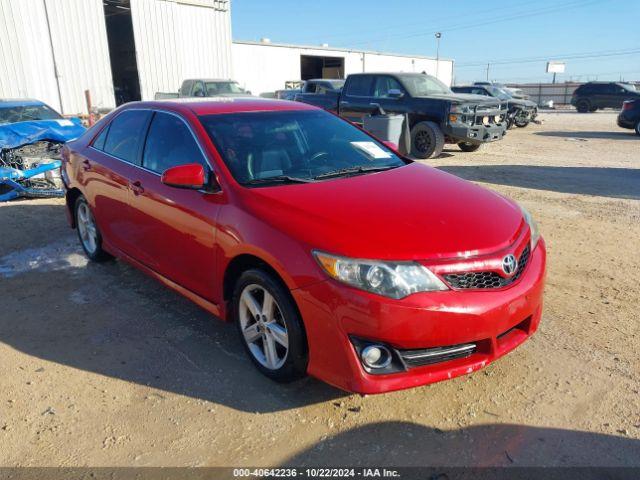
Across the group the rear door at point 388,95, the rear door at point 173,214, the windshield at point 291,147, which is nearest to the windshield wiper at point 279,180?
the windshield at point 291,147

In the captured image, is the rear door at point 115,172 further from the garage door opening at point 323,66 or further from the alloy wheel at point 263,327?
the garage door opening at point 323,66

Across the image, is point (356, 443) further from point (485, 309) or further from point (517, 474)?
point (485, 309)

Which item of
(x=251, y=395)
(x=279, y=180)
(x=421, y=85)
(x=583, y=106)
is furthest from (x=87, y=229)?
(x=583, y=106)

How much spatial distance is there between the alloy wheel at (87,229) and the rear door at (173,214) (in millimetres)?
1119

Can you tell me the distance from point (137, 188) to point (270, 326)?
1701mm

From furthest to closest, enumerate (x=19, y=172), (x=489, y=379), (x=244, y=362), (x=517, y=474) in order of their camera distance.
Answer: (x=19, y=172), (x=244, y=362), (x=489, y=379), (x=517, y=474)

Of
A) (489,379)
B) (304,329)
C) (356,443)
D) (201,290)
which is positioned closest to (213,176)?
(201,290)

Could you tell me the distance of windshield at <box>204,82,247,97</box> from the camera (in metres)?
16.5

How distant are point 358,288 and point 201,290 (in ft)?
4.50

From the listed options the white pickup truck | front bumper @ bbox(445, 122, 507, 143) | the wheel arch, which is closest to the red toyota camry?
the wheel arch

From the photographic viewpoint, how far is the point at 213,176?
3213 mm

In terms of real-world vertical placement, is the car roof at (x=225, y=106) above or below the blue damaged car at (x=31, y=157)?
above

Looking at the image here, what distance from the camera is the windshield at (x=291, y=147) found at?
3.35 metres

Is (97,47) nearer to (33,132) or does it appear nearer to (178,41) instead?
(178,41)
